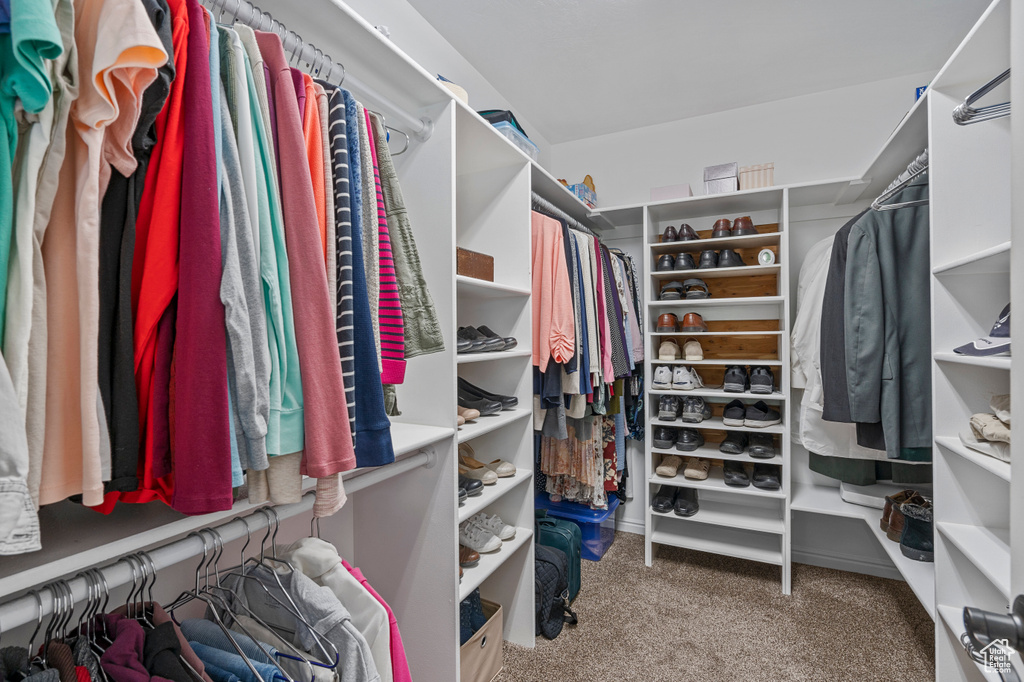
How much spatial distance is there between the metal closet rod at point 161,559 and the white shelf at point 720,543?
1.96 meters

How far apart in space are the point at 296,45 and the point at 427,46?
45.0 inches

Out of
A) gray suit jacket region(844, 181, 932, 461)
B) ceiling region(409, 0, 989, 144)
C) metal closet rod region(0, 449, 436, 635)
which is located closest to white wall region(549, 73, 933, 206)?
ceiling region(409, 0, 989, 144)

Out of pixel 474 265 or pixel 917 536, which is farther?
pixel 917 536

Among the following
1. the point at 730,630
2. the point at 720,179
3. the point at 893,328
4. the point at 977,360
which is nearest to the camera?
the point at 977,360

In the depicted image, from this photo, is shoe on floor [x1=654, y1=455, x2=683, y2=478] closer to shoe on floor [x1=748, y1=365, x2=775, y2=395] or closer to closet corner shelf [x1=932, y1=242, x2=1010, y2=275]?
shoe on floor [x1=748, y1=365, x2=775, y2=395]

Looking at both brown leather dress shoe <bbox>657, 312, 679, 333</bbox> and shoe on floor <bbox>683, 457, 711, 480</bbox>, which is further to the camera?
brown leather dress shoe <bbox>657, 312, 679, 333</bbox>

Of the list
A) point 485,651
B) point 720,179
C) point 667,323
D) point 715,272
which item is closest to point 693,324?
point 667,323

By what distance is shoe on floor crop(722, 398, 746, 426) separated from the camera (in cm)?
247

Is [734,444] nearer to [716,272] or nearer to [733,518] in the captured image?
[733,518]

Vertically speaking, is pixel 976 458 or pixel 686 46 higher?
pixel 686 46

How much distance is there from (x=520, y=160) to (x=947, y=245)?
141 cm

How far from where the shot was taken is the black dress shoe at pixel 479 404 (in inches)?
69.7

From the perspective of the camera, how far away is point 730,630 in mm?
2008

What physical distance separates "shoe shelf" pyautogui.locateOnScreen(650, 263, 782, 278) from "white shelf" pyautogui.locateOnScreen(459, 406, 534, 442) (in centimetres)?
123
